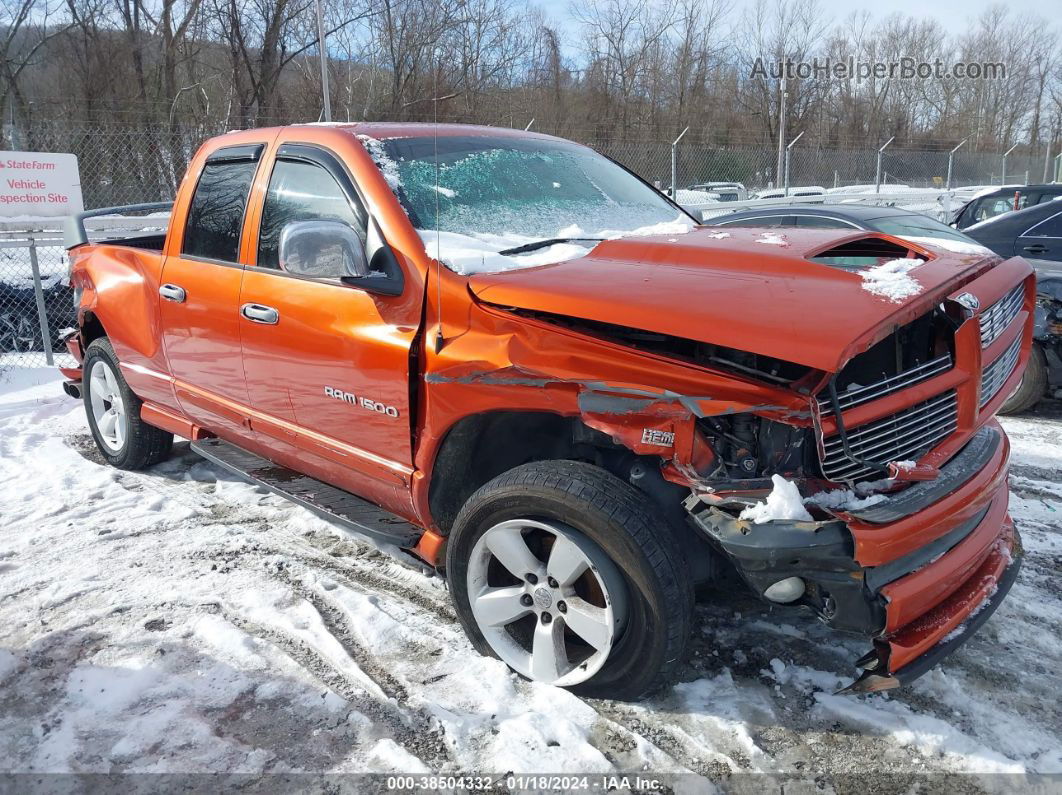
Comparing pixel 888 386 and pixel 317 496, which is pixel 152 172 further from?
pixel 888 386

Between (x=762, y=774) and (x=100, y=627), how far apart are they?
2.60 metres

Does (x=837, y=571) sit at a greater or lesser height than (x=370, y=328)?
lesser

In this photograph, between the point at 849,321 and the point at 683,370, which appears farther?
the point at 683,370

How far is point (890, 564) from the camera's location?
222cm

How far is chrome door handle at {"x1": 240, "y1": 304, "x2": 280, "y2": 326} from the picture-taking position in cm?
332

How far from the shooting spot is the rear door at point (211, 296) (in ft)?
12.0

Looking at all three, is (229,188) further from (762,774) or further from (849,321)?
(762,774)

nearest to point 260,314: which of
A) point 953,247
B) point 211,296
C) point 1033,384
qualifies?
point 211,296

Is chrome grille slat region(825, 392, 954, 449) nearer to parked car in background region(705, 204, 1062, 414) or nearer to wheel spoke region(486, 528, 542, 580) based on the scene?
wheel spoke region(486, 528, 542, 580)

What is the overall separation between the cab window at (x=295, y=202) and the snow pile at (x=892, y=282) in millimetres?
1906

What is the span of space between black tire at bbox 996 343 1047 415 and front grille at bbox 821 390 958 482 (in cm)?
370

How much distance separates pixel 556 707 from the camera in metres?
2.59

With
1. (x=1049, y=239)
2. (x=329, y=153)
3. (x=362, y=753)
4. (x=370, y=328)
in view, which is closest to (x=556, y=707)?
(x=362, y=753)

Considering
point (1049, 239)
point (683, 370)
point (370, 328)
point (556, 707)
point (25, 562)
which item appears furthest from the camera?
point (1049, 239)
